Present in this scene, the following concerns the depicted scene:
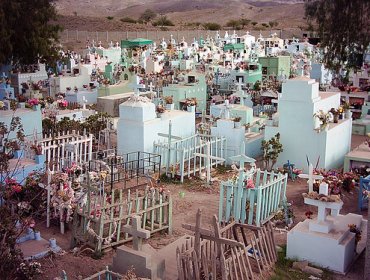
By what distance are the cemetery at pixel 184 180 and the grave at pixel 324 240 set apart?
0.07 feet

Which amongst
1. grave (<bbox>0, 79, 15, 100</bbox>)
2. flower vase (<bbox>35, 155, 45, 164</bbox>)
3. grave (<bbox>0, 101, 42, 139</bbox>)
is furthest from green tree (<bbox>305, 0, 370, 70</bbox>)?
grave (<bbox>0, 79, 15, 100</bbox>)

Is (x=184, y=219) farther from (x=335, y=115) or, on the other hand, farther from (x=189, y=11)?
(x=189, y=11)

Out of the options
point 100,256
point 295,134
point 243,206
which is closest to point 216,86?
point 295,134

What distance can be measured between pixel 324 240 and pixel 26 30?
31.3 feet

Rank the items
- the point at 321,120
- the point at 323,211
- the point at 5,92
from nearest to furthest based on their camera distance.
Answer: the point at 323,211, the point at 321,120, the point at 5,92

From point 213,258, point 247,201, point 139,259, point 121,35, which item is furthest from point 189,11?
point 213,258

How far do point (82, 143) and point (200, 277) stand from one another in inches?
302

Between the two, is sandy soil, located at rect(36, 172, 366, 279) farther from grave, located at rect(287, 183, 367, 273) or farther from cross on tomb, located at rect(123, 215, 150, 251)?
cross on tomb, located at rect(123, 215, 150, 251)

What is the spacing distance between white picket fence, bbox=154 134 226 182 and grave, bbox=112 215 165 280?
630 centimetres

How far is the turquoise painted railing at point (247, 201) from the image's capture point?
10859 millimetres

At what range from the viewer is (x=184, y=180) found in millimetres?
14500

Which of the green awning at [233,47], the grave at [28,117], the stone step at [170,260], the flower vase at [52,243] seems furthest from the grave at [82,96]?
the stone step at [170,260]

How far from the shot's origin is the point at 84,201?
1067 cm

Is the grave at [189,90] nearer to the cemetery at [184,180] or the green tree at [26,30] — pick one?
the cemetery at [184,180]
